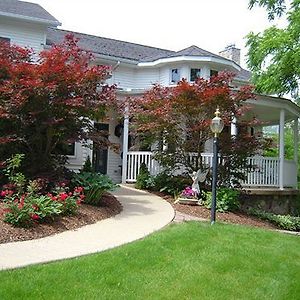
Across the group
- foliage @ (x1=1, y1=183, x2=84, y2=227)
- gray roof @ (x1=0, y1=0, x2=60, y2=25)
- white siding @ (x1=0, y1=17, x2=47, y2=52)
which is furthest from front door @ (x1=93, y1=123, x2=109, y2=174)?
foliage @ (x1=1, y1=183, x2=84, y2=227)

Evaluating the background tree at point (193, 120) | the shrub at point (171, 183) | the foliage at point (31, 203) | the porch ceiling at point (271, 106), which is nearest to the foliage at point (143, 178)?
the shrub at point (171, 183)

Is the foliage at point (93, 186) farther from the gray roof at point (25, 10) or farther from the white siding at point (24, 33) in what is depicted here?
the gray roof at point (25, 10)

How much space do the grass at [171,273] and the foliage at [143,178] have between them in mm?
7103

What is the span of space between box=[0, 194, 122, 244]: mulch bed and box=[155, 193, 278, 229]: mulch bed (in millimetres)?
1760

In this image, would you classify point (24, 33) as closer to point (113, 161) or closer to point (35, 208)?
point (113, 161)

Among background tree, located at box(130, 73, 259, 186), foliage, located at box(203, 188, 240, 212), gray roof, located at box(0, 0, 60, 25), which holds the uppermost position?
gray roof, located at box(0, 0, 60, 25)

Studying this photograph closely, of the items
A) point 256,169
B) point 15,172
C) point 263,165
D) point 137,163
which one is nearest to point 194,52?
point 137,163

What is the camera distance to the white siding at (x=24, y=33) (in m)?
16.9

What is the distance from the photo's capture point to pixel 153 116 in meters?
12.3

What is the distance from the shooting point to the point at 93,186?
33.5 feet

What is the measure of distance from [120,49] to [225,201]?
487 inches

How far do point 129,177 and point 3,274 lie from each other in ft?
35.7

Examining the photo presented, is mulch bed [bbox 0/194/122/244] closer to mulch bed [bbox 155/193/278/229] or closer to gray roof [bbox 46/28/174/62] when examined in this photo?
mulch bed [bbox 155/193/278/229]

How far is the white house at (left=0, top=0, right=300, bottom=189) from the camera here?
1553 centimetres
